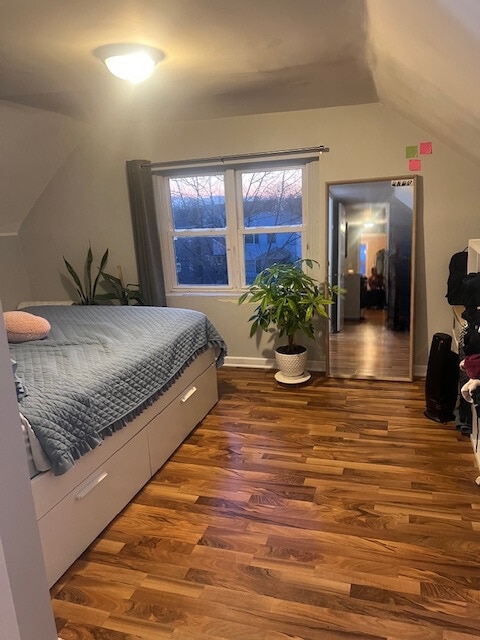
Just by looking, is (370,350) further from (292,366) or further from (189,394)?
(189,394)

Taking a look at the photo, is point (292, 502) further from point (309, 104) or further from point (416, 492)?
point (309, 104)

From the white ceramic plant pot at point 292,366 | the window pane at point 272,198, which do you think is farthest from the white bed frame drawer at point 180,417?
the window pane at point 272,198

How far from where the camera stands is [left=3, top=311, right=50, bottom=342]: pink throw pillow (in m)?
2.62

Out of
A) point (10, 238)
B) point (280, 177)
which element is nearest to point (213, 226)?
point (280, 177)

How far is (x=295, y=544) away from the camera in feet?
6.44

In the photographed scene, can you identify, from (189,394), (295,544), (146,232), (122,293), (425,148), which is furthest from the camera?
(122,293)

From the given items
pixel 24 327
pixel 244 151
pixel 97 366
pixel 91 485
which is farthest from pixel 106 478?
pixel 244 151

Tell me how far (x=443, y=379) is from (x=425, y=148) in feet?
5.71

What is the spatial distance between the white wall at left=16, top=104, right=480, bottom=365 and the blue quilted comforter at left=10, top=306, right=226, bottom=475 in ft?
3.62

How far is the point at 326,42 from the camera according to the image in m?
2.16

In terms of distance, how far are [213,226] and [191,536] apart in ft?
9.07

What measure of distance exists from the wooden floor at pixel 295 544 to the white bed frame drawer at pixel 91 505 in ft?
0.20

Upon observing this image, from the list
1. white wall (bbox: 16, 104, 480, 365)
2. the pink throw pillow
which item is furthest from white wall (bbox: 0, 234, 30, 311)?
the pink throw pillow

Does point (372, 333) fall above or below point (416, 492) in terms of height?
above
